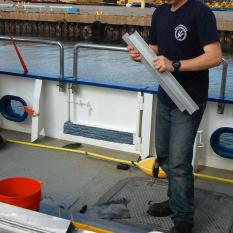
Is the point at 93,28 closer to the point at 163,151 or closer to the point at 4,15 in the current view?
the point at 4,15

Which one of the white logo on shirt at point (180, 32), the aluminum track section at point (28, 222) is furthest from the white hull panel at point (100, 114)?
the aluminum track section at point (28, 222)

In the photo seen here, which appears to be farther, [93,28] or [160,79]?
[93,28]

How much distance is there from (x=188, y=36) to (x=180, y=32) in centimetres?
6

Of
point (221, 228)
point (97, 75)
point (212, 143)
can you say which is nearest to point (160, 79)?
point (221, 228)

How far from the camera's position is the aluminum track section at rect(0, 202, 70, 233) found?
2330mm

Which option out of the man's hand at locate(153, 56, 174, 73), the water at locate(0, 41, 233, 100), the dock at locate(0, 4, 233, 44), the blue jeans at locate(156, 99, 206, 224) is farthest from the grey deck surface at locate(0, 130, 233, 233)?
the dock at locate(0, 4, 233, 44)

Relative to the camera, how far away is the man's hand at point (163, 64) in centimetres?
263

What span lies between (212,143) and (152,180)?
2.65 feet

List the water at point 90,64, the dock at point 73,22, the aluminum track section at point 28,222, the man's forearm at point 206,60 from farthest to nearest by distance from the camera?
the dock at point 73,22, the water at point 90,64, the man's forearm at point 206,60, the aluminum track section at point 28,222

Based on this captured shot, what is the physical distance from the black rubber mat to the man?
37 cm

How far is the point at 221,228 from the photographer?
333 centimetres

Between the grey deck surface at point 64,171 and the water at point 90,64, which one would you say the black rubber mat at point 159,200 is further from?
the water at point 90,64

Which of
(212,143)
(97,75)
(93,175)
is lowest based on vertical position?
(97,75)

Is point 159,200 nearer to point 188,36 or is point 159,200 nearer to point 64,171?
point 64,171
